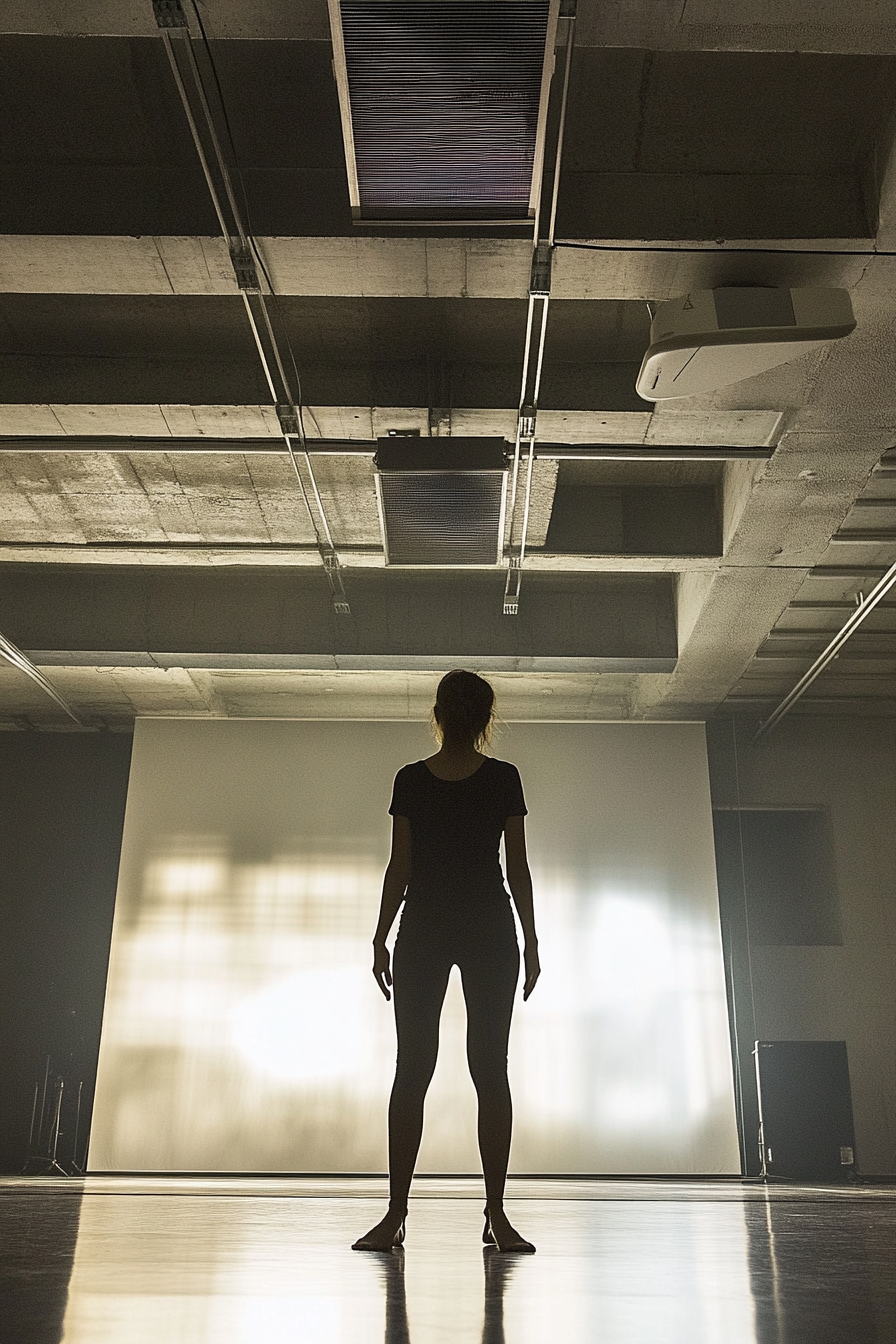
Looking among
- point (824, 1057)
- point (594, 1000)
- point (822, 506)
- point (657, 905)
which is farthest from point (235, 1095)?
point (822, 506)

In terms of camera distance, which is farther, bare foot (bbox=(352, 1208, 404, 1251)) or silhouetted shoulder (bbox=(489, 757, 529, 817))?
silhouetted shoulder (bbox=(489, 757, 529, 817))

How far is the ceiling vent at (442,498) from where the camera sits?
16.5 feet

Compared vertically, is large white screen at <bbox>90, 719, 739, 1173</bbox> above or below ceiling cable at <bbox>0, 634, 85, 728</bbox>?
below

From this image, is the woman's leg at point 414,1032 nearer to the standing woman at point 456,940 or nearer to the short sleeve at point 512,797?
the standing woman at point 456,940

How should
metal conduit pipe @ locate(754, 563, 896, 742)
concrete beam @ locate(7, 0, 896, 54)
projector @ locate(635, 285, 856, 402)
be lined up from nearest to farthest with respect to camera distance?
concrete beam @ locate(7, 0, 896, 54) < projector @ locate(635, 285, 856, 402) < metal conduit pipe @ locate(754, 563, 896, 742)

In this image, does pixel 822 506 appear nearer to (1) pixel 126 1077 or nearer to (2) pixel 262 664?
(2) pixel 262 664

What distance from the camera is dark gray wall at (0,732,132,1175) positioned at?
968 cm

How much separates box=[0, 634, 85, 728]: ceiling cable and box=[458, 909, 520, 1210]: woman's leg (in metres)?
6.16

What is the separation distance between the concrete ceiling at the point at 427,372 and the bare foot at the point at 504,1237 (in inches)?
119

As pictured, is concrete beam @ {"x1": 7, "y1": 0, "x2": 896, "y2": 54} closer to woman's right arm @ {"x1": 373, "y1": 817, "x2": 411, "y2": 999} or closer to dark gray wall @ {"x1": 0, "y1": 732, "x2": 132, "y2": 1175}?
woman's right arm @ {"x1": 373, "y1": 817, "x2": 411, "y2": 999}

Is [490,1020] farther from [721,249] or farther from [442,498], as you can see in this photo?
[442,498]

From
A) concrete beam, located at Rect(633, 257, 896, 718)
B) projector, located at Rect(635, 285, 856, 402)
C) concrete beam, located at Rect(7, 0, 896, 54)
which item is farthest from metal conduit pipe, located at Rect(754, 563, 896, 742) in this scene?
concrete beam, located at Rect(7, 0, 896, 54)

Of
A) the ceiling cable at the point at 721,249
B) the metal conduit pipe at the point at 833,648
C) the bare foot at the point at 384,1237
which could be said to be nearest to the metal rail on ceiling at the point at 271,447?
the ceiling cable at the point at 721,249

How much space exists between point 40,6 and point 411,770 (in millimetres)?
2367
